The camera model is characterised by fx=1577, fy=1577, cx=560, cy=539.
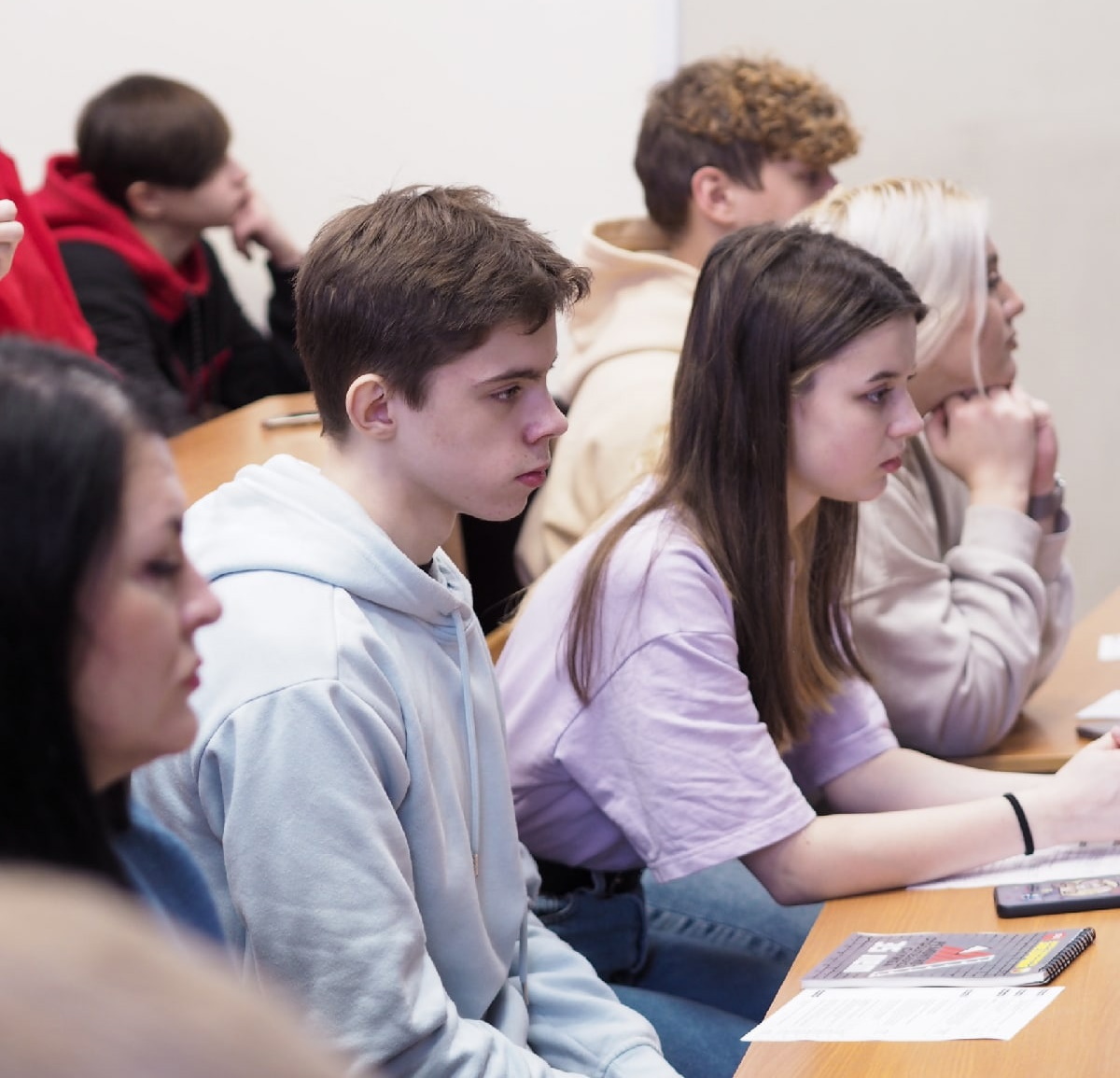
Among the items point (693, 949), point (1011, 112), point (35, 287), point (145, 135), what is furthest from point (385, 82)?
point (693, 949)

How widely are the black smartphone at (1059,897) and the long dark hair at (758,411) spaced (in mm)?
307

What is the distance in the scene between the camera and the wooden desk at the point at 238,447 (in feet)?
6.60

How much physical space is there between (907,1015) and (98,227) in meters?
2.56

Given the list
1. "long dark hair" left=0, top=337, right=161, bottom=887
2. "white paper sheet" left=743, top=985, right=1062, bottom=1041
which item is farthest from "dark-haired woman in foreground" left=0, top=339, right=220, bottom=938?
"white paper sheet" left=743, top=985, right=1062, bottom=1041

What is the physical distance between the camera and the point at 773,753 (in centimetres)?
139

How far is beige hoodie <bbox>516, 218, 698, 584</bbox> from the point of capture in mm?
2133

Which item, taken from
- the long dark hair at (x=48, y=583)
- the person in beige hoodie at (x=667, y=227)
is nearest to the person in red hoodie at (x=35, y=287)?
the person in beige hoodie at (x=667, y=227)

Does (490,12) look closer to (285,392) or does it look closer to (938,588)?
(285,392)

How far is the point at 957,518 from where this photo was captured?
209 cm

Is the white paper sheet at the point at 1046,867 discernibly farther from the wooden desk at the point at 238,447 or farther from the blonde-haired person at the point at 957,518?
the wooden desk at the point at 238,447

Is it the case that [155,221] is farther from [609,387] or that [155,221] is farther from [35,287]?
[609,387]

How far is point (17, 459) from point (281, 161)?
3.20 m

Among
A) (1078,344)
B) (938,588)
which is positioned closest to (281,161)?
(1078,344)

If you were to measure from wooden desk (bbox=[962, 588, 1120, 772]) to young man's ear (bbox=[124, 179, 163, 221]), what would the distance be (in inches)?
79.3
